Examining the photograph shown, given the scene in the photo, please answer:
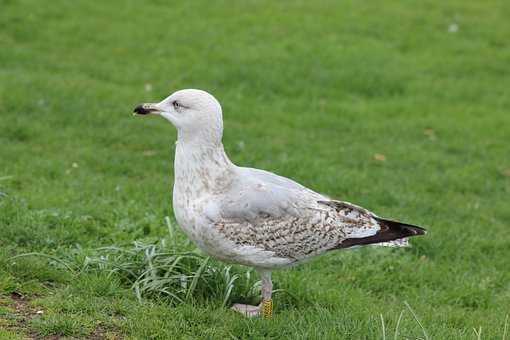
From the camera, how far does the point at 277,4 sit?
53.3ft

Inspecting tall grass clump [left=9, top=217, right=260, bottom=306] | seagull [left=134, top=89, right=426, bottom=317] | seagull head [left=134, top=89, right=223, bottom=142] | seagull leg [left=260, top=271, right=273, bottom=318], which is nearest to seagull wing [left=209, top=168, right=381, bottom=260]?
seagull [left=134, top=89, right=426, bottom=317]

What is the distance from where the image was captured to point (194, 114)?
5688 millimetres

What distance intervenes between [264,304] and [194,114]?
1.34 m

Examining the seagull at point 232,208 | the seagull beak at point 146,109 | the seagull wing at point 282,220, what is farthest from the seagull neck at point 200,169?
the seagull beak at point 146,109

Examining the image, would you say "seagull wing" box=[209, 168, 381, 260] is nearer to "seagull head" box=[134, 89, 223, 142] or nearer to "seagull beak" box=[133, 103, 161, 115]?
"seagull head" box=[134, 89, 223, 142]

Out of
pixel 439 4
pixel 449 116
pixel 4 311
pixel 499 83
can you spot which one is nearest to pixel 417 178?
pixel 449 116

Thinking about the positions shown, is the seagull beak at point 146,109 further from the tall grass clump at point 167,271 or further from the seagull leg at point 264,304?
the seagull leg at point 264,304

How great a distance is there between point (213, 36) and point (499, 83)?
4621mm

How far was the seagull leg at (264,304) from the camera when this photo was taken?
19.2 feet

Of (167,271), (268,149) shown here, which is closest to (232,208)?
(167,271)

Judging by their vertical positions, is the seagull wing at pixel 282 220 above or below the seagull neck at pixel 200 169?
below

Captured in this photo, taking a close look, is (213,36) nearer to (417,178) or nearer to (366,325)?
(417,178)

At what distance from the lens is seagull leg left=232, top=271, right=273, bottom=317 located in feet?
19.2

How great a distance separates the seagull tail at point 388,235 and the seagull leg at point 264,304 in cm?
52
